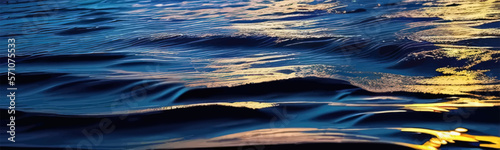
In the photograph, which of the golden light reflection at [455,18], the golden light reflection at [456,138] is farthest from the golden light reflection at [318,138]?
the golden light reflection at [455,18]

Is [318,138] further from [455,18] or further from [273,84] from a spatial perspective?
[455,18]

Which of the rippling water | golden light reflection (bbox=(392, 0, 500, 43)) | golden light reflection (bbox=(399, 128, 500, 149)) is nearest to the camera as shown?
golden light reflection (bbox=(399, 128, 500, 149))

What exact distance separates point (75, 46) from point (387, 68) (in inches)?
76.0

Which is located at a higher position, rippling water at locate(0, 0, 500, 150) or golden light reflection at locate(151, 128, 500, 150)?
rippling water at locate(0, 0, 500, 150)

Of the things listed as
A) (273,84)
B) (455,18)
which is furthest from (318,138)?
(455,18)

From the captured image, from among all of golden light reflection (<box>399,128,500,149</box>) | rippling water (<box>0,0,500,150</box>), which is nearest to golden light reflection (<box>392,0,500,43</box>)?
rippling water (<box>0,0,500,150</box>)

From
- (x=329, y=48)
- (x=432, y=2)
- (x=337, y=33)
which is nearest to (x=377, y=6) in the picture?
(x=432, y=2)

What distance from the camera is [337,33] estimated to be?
2.88 metres

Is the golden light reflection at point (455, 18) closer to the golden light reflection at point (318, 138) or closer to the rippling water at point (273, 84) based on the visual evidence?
the rippling water at point (273, 84)

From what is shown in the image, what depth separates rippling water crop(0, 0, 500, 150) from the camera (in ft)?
4.03

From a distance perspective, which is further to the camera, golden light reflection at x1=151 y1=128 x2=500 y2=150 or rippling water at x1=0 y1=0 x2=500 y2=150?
rippling water at x1=0 y1=0 x2=500 y2=150

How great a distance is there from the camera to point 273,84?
172 centimetres

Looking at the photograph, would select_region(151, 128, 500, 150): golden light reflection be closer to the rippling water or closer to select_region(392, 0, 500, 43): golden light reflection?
the rippling water

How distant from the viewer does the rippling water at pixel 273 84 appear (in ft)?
4.03
